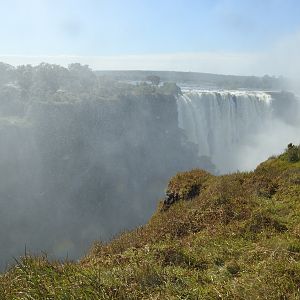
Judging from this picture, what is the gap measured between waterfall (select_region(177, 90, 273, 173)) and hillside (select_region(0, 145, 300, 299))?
8407 centimetres

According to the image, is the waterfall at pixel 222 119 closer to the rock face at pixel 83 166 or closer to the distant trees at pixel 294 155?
the rock face at pixel 83 166

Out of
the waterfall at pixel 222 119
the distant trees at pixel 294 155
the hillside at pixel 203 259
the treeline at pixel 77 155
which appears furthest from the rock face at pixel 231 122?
the hillside at pixel 203 259

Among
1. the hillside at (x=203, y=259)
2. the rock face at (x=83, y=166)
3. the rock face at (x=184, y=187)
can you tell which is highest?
the hillside at (x=203, y=259)

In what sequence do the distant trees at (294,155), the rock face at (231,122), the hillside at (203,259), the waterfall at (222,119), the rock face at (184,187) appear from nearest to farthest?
the hillside at (203,259) < the rock face at (184,187) < the distant trees at (294,155) < the waterfall at (222,119) < the rock face at (231,122)

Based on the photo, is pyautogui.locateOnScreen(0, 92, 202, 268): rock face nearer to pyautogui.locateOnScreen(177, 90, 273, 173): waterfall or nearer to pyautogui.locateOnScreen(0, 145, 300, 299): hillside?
pyautogui.locateOnScreen(177, 90, 273, 173): waterfall

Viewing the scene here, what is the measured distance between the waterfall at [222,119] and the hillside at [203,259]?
3310 inches

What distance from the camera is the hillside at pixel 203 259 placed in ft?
16.9

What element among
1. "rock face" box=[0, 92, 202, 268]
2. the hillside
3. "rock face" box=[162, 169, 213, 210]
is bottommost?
"rock face" box=[0, 92, 202, 268]

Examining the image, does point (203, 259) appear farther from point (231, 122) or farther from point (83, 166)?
point (231, 122)

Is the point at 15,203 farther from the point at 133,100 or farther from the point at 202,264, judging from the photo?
the point at 202,264

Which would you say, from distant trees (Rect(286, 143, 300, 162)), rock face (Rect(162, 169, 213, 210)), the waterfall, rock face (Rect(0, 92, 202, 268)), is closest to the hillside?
rock face (Rect(162, 169, 213, 210))

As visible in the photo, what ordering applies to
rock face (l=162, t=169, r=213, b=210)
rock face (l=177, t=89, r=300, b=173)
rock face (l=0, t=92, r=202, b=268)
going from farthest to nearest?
rock face (l=177, t=89, r=300, b=173) → rock face (l=0, t=92, r=202, b=268) → rock face (l=162, t=169, r=213, b=210)

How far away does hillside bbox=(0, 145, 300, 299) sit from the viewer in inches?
202

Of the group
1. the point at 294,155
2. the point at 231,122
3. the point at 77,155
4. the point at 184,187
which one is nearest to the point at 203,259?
the point at 184,187
